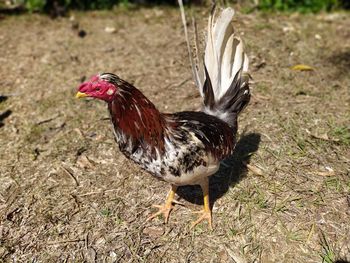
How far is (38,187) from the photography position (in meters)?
3.94

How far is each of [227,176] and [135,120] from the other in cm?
145

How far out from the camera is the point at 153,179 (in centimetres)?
402

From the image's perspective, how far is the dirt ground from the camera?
11.0ft

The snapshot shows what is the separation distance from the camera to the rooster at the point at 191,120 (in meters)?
2.92

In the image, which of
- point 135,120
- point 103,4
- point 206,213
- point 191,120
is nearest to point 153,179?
point 206,213

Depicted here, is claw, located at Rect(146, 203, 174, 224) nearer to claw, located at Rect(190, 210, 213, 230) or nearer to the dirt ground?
the dirt ground

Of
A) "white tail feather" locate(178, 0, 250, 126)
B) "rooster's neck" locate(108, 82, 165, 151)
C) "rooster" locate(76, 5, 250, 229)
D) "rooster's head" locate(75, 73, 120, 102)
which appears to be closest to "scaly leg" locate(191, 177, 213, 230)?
"rooster" locate(76, 5, 250, 229)

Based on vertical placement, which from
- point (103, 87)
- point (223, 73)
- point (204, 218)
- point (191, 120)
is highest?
point (103, 87)

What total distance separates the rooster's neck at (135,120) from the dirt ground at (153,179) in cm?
97

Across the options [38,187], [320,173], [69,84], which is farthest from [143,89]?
[320,173]

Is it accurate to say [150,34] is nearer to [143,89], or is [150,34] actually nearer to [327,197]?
[143,89]

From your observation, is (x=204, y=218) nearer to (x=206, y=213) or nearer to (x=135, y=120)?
(x=206, y=213)

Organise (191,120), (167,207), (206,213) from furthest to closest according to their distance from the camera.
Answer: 1. (167,207)
2. (206,213)
3. (191,120)

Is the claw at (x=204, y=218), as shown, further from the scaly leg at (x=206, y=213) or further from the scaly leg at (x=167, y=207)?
the scaly leg at (x=167, y=207)
